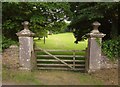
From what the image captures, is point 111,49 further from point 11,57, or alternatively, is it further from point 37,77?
point 11,57

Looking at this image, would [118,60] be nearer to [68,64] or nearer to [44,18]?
[68,64]

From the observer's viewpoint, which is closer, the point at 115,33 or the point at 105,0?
the point at 105,0

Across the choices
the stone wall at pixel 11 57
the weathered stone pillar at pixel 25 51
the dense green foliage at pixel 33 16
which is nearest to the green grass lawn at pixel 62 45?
the dense green foliage at pixel 33 16

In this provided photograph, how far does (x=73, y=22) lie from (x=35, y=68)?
3.81 metres

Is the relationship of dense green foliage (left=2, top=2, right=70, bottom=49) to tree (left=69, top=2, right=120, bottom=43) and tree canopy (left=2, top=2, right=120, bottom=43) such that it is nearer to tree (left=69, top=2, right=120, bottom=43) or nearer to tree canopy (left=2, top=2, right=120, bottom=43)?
tree canopy (left=2, top=2, right=120, bottom=43)

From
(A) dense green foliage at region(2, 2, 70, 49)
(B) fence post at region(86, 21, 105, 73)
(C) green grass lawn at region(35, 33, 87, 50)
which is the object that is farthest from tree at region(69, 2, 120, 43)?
(C) green grass lawn at region(35, 33, 87, 50)

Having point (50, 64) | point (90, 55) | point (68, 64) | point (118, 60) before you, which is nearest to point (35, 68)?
point (50, 64)

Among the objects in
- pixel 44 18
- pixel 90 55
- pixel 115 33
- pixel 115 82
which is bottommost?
pixel 115 82

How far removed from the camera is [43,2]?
544 inches

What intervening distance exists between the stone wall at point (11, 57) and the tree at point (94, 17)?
4048 mm

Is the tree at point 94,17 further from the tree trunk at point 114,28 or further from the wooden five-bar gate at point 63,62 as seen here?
the wooden five-bar gate at point 63,62

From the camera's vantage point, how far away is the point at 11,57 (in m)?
12.4

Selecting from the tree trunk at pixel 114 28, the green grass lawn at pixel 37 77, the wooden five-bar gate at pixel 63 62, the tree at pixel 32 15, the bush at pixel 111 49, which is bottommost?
the green grass lawn at pixel 37 77

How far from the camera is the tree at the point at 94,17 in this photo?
42.7 ft
